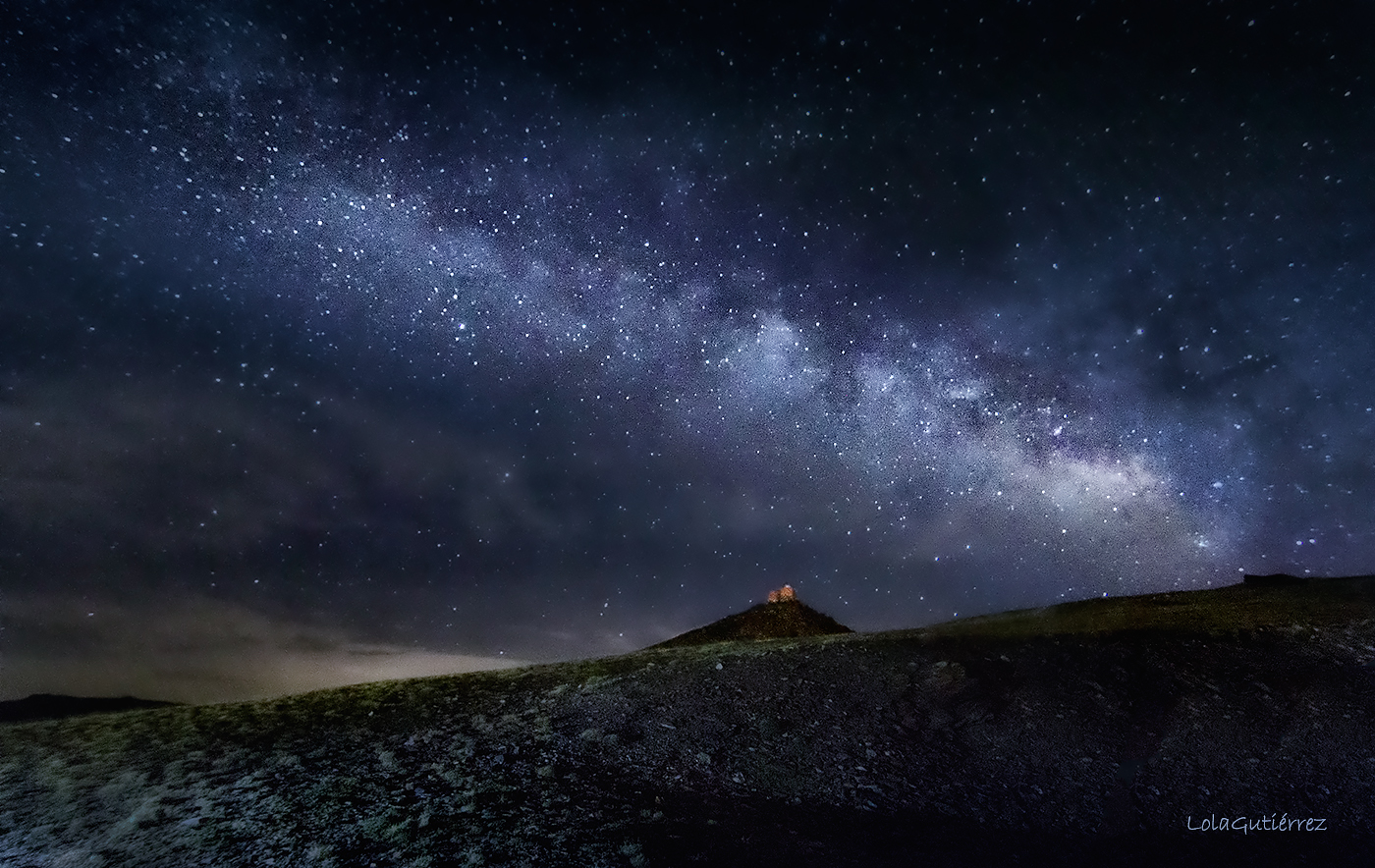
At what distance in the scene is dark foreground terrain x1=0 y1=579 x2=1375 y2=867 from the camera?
7250 mm

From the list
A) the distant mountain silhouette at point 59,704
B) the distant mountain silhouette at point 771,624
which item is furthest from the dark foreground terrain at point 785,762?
the distant mountain silhouette at point 59,704

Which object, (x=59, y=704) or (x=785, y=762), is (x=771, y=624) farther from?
(x=59, y=704)

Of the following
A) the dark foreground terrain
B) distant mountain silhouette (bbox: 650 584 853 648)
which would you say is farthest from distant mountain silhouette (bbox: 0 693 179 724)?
the dark foreground terrain

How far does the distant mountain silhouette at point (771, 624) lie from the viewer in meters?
36.7

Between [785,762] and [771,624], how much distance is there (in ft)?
95.5

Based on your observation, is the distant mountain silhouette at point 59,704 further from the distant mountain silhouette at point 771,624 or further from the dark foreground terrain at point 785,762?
the dark foreground terrain at point 785,762

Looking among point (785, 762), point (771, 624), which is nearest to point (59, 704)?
point (771, 624)

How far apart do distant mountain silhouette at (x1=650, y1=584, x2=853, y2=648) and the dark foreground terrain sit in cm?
2395

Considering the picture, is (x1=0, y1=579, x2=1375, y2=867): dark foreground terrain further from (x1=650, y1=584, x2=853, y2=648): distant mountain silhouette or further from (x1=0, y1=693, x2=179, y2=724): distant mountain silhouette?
(x1=0, y1=693, x2=179, y2=724): distant mountain silhouette

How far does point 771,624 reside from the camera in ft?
123

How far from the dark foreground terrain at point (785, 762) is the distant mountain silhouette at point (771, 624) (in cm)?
2395

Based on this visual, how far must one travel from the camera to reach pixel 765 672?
40.6 feet

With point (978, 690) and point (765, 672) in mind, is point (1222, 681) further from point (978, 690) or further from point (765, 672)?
point (765, 672)

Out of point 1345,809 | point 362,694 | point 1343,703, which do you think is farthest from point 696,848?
point 1343,703
